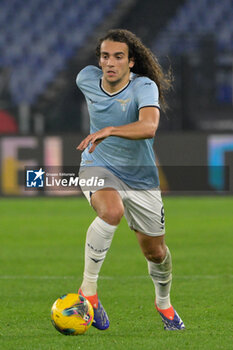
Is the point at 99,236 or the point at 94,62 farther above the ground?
the point at 99,236

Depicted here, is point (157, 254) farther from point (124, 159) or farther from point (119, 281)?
point (119, 281)

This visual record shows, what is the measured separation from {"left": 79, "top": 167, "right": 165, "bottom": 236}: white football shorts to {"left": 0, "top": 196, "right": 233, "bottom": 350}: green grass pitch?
2.12 feet

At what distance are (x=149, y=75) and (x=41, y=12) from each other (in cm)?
1782

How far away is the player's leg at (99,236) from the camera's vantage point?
15.8 ft

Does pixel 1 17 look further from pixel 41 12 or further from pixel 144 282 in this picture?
pixel 144 282

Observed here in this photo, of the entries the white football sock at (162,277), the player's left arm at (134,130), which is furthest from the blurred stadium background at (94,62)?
the player's left arm at (134,130)

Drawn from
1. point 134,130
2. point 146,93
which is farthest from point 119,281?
point 134,130

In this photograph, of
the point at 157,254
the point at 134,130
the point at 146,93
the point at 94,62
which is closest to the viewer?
the point at 134,130

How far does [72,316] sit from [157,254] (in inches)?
29.8

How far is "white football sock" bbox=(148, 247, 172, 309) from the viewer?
5.29 metres

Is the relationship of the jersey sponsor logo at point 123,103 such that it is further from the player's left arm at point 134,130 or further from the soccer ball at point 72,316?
the soccer ball at point 72,316

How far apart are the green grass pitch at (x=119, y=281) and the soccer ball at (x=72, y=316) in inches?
2.5

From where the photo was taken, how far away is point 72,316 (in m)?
4.72

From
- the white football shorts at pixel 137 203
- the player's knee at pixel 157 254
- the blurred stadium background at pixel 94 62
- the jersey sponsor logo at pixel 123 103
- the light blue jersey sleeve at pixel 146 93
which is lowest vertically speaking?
the blurred stadium background at pixel 94 62
